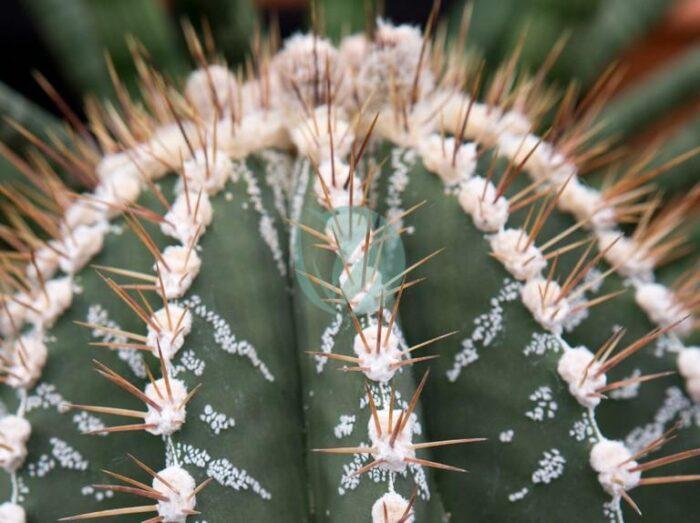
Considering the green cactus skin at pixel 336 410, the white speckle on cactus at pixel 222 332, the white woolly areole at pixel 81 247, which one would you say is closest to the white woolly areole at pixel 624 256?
the green cactus skin at pixel 336 410

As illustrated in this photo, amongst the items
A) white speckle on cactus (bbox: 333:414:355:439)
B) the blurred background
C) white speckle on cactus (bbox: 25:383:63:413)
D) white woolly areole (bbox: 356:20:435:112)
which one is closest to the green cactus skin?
white speckle on cactus (bbox: 333:414:355:439)

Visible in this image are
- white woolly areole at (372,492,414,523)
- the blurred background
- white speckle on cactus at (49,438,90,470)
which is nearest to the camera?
white woolly areole at (372,492,414,523)

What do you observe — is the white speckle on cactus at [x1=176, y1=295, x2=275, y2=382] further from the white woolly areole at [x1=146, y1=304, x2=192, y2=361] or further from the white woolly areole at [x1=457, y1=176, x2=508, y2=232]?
the white woolly areole at [x1=457, y1=176, x2=508, y2=232]

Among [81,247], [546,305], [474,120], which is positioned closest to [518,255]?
[546,305]

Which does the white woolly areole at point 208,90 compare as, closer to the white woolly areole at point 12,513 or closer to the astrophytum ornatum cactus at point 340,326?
the astrophytum ornatum cactus at point 340,326

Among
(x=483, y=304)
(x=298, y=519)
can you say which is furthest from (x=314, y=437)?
(x=483, y=304)

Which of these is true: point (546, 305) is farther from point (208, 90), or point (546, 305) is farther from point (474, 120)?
point (208, 90)

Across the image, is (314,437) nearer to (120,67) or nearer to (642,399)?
(642,399)
